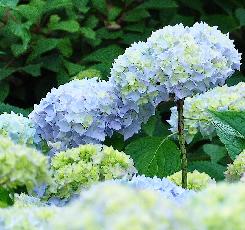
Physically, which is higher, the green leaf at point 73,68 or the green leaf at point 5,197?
the green leaf at point 73,68

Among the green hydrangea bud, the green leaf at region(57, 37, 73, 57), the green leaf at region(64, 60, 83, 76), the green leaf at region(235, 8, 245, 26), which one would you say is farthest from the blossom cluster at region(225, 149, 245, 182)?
the green leaf at region(235, 8, 245, 26)

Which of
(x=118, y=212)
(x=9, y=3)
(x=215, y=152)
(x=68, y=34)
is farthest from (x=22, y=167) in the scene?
(x=68, y=34)

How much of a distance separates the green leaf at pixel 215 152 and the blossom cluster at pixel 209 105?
621 mm

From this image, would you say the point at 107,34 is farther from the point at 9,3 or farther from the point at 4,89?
the point at 9,3

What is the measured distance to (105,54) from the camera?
159 inches

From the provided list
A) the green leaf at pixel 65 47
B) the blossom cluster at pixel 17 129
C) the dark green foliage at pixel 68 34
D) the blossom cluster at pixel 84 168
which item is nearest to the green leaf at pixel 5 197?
the blossom cluster at pixel 84 168

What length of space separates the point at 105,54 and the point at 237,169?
6.70 ft

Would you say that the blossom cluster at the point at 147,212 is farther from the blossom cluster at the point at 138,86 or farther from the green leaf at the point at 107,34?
the green leaf at the point at 107,34

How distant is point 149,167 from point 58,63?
5.70ft

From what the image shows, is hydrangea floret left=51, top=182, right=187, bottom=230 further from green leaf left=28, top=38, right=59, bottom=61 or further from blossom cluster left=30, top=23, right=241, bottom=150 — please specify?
green leaf left=28, top=38, right=59, bottom=61

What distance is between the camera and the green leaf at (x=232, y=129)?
227cm

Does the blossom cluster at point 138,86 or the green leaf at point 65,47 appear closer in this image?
the blossom cluster at point 138,86

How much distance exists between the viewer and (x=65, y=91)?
97.3 inches

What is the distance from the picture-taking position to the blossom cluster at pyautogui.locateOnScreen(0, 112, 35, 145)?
2.29 metres
